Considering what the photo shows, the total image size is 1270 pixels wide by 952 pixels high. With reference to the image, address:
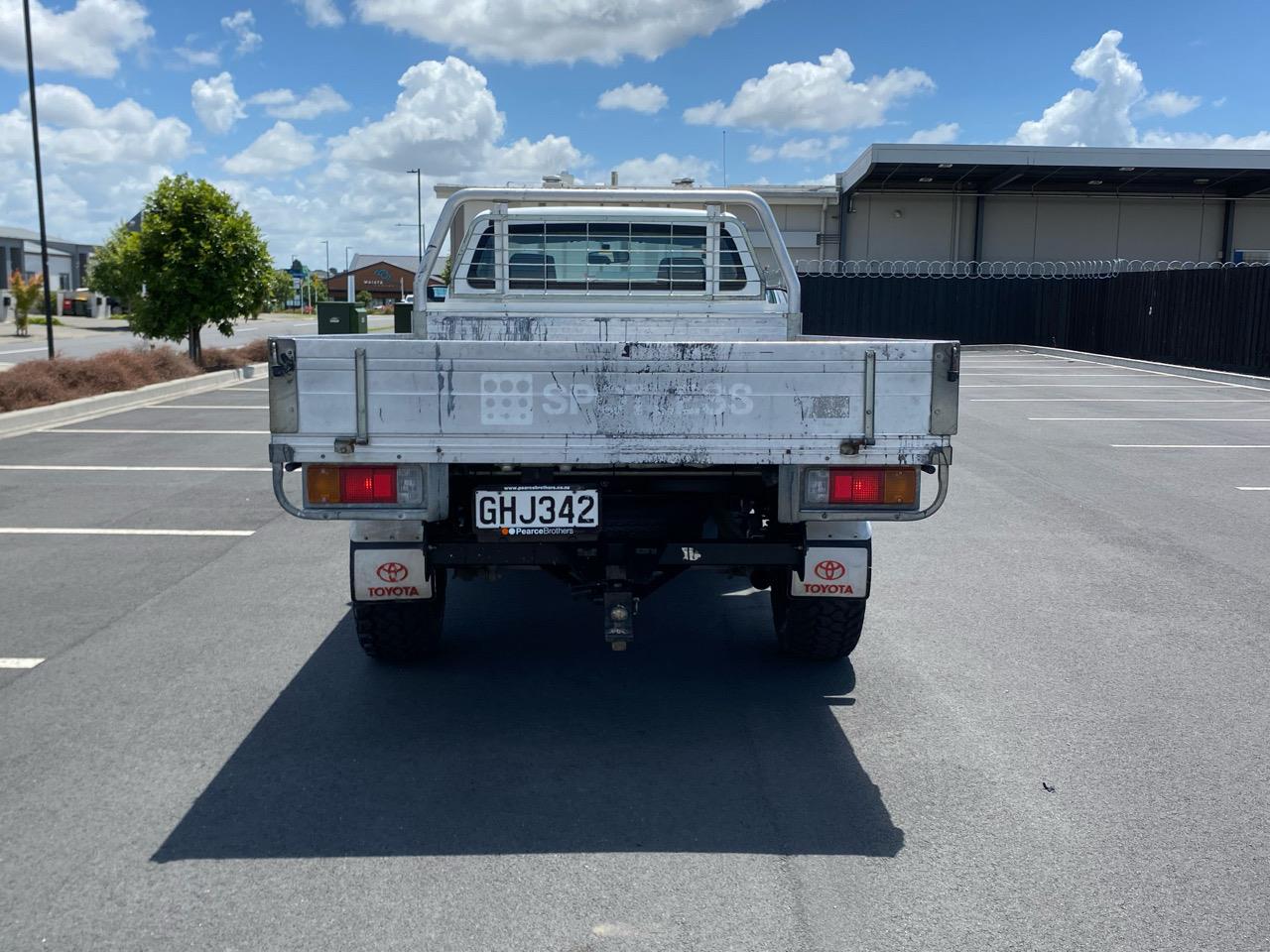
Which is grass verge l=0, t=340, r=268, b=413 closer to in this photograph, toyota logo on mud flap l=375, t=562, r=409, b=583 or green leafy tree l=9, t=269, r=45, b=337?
toyota logo on mud flap l=375, t=562, r=409, b=583

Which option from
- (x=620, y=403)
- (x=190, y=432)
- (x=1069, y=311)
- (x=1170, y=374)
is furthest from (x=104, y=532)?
(x=1069, y=311)

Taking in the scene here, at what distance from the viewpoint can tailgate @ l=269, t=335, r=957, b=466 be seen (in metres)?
4.06

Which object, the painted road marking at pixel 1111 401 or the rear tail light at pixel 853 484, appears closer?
the rear tail light at pixel 853 484

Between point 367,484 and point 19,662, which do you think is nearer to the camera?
point 367,484

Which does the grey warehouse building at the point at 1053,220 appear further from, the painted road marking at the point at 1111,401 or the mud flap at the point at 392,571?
the mud flap at the point at 392,571

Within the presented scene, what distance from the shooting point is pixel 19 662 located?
533cm

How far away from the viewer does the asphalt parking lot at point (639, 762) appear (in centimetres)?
318

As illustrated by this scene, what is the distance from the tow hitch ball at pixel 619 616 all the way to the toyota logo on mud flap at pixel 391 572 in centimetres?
82

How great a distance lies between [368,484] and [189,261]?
1834cm

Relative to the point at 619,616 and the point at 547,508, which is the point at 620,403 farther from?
the point at 619,616

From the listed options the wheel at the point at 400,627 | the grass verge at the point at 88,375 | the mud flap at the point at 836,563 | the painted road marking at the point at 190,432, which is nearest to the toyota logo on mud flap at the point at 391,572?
the wheel at the point at 400,627

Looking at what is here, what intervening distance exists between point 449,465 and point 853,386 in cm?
156

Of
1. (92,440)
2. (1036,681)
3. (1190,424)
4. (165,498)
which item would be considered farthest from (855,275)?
(1036,681)

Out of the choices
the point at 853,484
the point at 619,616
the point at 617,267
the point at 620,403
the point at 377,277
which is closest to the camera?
the point at 620,403
